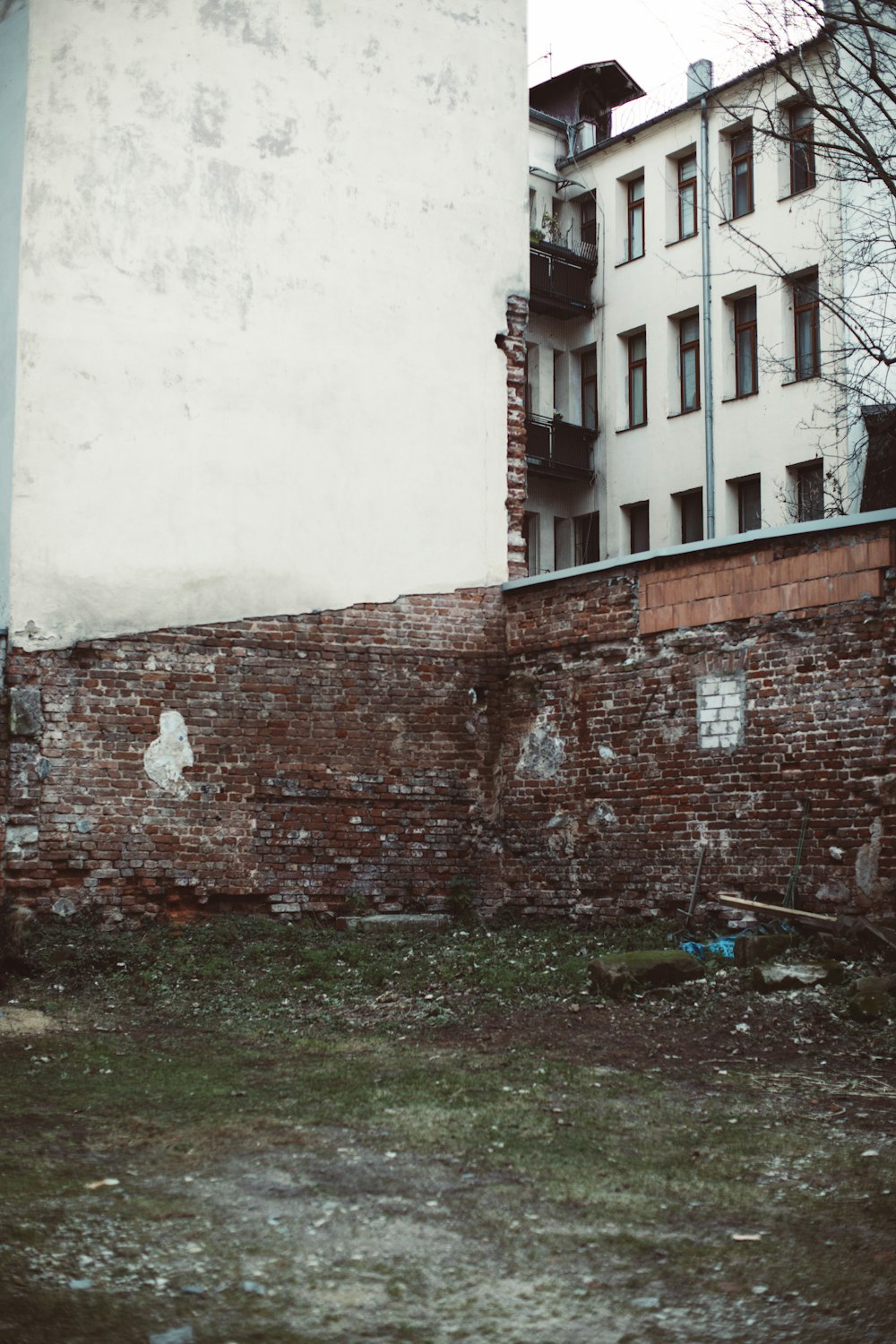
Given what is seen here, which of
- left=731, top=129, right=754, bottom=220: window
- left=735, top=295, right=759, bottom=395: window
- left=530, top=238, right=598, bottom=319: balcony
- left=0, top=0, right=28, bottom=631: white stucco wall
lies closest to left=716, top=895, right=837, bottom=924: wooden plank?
left=0, top=0, right=28, bottom=631: white stucco wall

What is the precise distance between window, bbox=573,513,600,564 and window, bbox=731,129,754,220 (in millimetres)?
5925

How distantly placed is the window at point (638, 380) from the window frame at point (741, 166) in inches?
108

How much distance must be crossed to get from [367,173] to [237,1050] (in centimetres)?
841

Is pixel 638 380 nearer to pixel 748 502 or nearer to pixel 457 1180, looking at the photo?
pixel 748 502

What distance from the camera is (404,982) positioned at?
30.9ft

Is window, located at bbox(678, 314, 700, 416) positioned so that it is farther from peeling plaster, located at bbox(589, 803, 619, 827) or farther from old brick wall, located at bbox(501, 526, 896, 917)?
peeling plaster, located at bbox(589, 803, 619, 827)

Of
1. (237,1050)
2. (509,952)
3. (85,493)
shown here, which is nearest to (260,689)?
(85,493)

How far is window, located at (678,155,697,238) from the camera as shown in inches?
958

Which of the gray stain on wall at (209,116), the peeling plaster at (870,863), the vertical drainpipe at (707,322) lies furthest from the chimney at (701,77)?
the peeling plaster at (870,863)

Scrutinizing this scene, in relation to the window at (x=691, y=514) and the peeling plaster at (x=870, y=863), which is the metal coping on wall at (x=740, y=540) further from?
the window at (x=691, y=514)

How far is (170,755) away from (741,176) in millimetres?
17183

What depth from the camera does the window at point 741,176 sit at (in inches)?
918

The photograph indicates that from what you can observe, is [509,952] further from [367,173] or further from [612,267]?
[612,267]

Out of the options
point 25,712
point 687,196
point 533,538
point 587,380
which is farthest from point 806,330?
point 25,712
